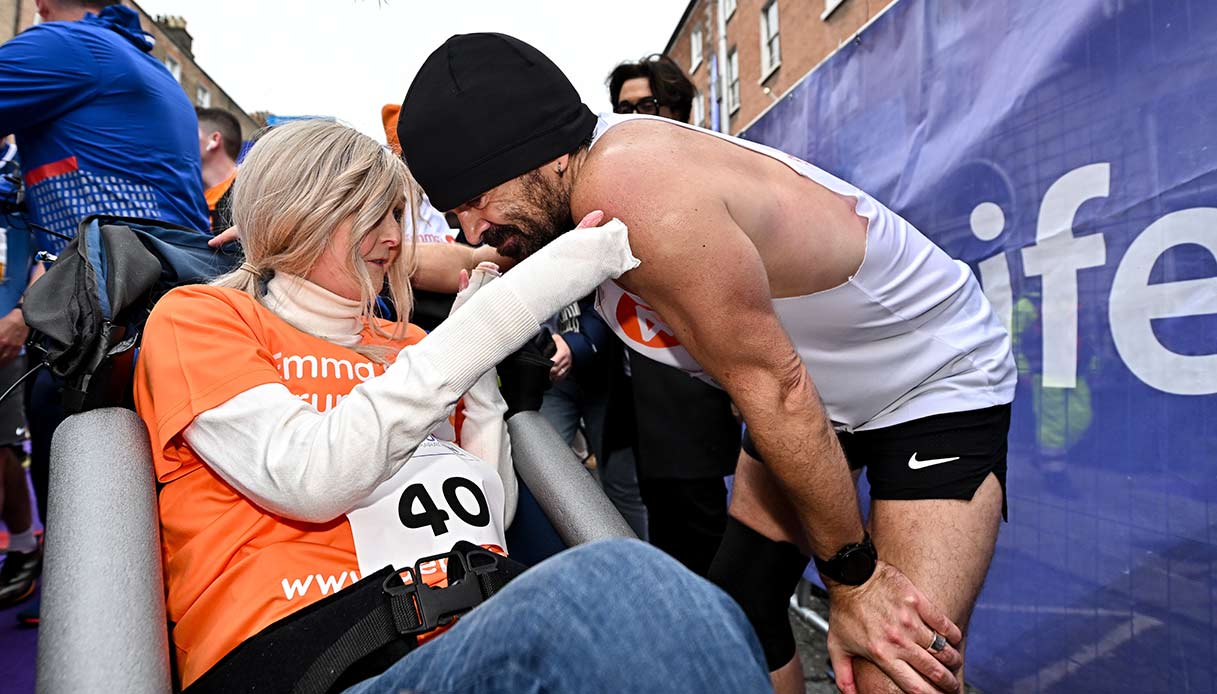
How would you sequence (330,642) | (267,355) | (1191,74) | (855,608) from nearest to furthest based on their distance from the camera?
(330,642) < (267,355) < (855,608) < (1191,74)

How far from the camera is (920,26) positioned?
2.28 meters

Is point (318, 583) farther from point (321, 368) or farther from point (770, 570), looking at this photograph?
point (770, 570)

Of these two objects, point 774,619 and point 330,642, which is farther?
point 774,619

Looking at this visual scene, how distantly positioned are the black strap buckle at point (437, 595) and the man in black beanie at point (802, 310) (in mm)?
511

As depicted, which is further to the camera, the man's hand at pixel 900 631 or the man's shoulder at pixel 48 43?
the man's shoulder at pixel 48 43

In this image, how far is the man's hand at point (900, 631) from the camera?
1260mm

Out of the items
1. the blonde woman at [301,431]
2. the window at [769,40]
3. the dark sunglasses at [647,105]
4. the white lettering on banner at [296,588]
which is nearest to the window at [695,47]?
the window at [769,40]

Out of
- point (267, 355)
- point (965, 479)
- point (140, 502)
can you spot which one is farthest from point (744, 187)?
point (140, 502)

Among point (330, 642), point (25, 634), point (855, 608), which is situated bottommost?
point (25, 634)

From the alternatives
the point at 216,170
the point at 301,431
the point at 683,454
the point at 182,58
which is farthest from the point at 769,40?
the point at 182,58

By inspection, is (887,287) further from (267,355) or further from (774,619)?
(267,355)

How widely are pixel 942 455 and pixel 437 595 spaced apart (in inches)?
39.8

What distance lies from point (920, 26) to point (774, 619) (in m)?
1.83

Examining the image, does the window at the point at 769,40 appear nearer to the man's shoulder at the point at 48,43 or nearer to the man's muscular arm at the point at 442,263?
the man's muscular arm at the point at 442,263
